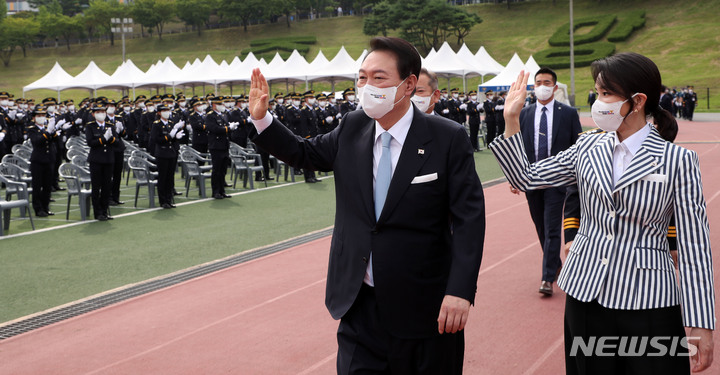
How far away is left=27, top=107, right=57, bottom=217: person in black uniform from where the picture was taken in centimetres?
1334

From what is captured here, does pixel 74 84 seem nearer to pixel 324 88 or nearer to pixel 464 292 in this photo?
pixel 324 88

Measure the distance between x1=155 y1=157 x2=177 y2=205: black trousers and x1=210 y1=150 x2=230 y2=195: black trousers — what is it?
3.56 feet

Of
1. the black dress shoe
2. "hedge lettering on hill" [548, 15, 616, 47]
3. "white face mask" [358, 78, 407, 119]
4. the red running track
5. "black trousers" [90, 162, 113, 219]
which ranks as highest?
"hedge lettering on hill" [548, 15, 616, 47]

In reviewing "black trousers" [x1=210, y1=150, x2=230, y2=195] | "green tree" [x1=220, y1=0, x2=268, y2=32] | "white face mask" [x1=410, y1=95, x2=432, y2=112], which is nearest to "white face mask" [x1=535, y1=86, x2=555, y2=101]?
"white face mask" [x1=410, y1=95, x2=432, y2=112]

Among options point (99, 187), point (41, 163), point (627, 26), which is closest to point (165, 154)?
point (99, 187)

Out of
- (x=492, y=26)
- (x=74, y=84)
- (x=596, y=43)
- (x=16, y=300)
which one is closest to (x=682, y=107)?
(x=596, y=43)

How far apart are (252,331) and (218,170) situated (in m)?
9.44

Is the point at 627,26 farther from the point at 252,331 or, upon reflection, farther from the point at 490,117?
the point at 252,331

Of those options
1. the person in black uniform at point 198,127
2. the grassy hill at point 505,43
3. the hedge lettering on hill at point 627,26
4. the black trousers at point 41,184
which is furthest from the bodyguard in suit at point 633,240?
the hedge lettering on hill at point 627,26

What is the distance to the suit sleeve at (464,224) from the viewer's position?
2693mm

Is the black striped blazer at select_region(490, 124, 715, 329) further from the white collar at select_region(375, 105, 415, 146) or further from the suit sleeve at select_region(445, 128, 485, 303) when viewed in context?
the white collar at select_region(375, 105, 415, 146)

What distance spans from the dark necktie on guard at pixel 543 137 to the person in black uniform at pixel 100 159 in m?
8.42

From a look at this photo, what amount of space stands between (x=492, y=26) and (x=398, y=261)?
79552 mm

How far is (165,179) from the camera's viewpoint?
45.3 ft
